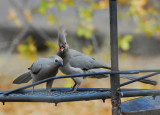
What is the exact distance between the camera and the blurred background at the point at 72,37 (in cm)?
489

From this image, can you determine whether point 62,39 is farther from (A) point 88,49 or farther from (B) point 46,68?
(A) point 88,49

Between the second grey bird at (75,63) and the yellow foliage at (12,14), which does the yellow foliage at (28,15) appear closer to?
the yellow foliage at (12,14)

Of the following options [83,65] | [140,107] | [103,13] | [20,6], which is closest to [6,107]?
[20,6]

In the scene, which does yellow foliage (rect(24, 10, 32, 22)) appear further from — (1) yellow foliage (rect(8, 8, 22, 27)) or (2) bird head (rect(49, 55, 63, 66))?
Answer: (2) bird head (rect(49, 55, 63, 66))

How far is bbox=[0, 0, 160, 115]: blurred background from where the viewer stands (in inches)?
192

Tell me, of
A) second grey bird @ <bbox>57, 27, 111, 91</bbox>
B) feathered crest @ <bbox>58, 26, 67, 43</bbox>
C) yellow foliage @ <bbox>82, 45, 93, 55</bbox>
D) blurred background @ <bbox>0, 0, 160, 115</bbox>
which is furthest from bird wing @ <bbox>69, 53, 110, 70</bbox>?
yellow foliage @ <bbox>82, 45, 93, 55</bbox>

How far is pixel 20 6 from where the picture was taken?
17.0 feet

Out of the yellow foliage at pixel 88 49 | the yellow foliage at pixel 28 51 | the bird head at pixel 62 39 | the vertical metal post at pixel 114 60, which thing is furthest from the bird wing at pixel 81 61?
the yellow foliage at pixel 88 49

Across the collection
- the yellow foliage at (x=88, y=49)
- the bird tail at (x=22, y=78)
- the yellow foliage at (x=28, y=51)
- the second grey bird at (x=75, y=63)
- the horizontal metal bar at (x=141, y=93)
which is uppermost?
the yellow foliage at (x=88, y=49)

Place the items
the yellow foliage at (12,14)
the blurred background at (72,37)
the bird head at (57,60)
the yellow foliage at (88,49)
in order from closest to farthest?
the bird head at (57,60), the blurred background at (72,37), the yellow foliage at (12,14), the yellow foliage at (88,49)

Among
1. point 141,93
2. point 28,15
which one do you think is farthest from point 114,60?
point 28,15

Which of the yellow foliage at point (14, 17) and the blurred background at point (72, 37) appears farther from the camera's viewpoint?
the yellow foliage at point (14, 17)

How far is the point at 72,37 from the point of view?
5.91 m

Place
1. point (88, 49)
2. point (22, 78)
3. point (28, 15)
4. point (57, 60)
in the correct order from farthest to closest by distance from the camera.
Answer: point (88, 49) → point (28, 15) → point (22, 78) → point (57, 60)
